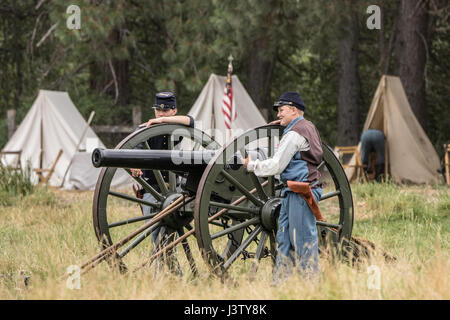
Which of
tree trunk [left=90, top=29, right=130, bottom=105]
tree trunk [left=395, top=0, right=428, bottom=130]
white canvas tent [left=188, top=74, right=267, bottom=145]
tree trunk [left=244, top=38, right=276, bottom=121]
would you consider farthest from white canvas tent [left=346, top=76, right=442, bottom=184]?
tree trunk [left=90, top=29, right=130, bottom=105]

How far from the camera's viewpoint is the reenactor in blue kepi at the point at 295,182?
15.8 feet

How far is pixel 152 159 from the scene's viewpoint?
501cm

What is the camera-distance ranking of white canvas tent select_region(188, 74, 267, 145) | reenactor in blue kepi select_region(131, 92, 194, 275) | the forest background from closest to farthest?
1. reenactor in blue kepi select_region(131, 92, 194, 275)
2. the forest background
3. white canvas tent select_region(188, 74, 267, 145)

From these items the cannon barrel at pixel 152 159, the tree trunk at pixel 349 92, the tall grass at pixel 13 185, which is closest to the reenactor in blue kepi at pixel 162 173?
the cannon barrel at pixel 152 159

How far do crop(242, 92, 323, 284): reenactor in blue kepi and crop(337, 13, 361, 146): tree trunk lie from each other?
1206cm

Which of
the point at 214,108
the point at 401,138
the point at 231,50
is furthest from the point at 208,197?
the point at 231,50

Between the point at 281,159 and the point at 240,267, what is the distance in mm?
1307

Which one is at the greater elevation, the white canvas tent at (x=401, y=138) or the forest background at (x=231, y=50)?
the forest background at (x=231, y=50)

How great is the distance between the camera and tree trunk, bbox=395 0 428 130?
48.0 ft

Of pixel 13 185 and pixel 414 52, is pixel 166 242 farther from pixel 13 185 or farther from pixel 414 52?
pixel 414 52

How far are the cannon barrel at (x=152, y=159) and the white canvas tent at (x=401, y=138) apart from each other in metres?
8.91

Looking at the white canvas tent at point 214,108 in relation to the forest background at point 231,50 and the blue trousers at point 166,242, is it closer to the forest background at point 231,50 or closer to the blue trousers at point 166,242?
the forest background at point 231,50

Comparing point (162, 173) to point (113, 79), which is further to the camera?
point (113, 79)

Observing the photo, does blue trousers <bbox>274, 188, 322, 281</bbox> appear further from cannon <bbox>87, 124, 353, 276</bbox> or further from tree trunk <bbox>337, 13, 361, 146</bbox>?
tree trunk <bbox>337, 13, 361, 146</bbox>
